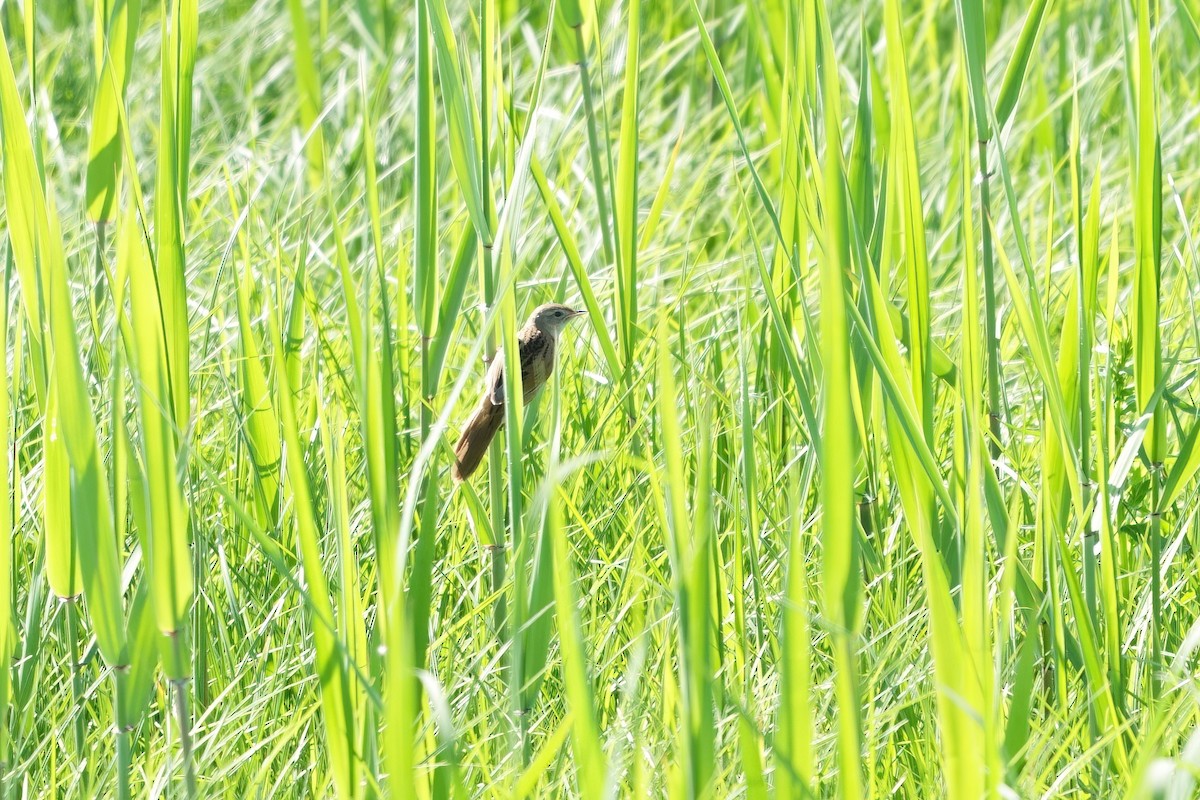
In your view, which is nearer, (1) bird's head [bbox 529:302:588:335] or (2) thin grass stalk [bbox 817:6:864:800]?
(2) thin grass stalk [bbox 817:6:864:800]

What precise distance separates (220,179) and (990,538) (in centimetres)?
216

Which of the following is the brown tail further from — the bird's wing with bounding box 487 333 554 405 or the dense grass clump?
the bird's wing with bounding box 487 333 554 405

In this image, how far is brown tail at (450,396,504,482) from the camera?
6.53ft

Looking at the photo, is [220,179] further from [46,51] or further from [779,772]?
[779,772]

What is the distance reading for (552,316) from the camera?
Result: 96.7 inches

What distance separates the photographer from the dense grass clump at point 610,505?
1.20 m

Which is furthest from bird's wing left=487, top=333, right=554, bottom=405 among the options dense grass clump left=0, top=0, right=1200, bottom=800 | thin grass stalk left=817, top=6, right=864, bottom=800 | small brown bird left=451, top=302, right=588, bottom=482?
thin grass stalk left=817, top=6, right=864, bottom=800

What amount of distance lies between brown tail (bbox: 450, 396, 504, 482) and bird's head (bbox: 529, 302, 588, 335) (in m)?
0.40

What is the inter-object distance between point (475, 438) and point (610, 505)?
25 cm

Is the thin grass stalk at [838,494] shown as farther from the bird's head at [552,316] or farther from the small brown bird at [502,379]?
the bird's head at [552,316]

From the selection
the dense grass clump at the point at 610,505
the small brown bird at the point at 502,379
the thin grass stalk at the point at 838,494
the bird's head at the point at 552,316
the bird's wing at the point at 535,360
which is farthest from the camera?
the bird's head at the point at 552,316

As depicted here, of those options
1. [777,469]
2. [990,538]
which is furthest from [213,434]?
[990,538]

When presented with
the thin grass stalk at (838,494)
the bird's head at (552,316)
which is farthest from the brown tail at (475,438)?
the thin grass stalk at (838,494)

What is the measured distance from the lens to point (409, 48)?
4.21 meters
